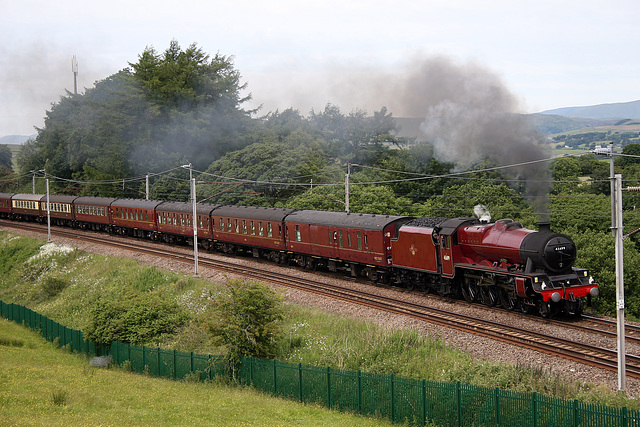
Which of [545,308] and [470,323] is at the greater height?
[545,308]

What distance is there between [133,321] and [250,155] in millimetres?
39126

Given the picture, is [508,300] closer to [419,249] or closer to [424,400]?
[419,249]

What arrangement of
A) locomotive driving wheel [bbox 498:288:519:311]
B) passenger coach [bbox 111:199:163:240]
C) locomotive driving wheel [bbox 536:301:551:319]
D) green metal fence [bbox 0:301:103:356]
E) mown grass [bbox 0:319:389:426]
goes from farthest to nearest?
passenger coach [bbox 111:199:163:240]
green metal fence [bbox 0:301:103:356]
locomotive driving wheel [bbox 498:288:519:311]
locomotive driving wheel [bbox 536:301:551:319]
mown grass [bbox 0:319:389:426]

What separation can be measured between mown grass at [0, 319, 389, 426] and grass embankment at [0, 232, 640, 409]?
8.45 feet

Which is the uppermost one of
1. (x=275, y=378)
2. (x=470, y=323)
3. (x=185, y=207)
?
(x=185, y=207)

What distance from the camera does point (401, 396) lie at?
45.7 feet

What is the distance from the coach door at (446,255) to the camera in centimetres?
2336

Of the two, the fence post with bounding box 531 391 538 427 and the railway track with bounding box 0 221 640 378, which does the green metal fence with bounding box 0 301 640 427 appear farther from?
the railway track with bounding box 0 221 640 378

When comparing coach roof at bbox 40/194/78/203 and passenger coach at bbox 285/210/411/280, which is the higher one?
coach roof at bbox 40/194/78/203

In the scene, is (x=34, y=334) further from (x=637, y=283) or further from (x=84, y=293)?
(x=637, y=283)

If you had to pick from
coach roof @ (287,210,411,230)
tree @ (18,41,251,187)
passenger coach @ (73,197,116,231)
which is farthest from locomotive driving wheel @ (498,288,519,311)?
tree @ (18,41,251,187)

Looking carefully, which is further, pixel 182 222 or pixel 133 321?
pixel 182 222

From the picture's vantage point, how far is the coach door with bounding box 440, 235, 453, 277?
920 inches

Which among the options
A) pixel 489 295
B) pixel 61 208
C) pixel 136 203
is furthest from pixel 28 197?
pixel 489 295
